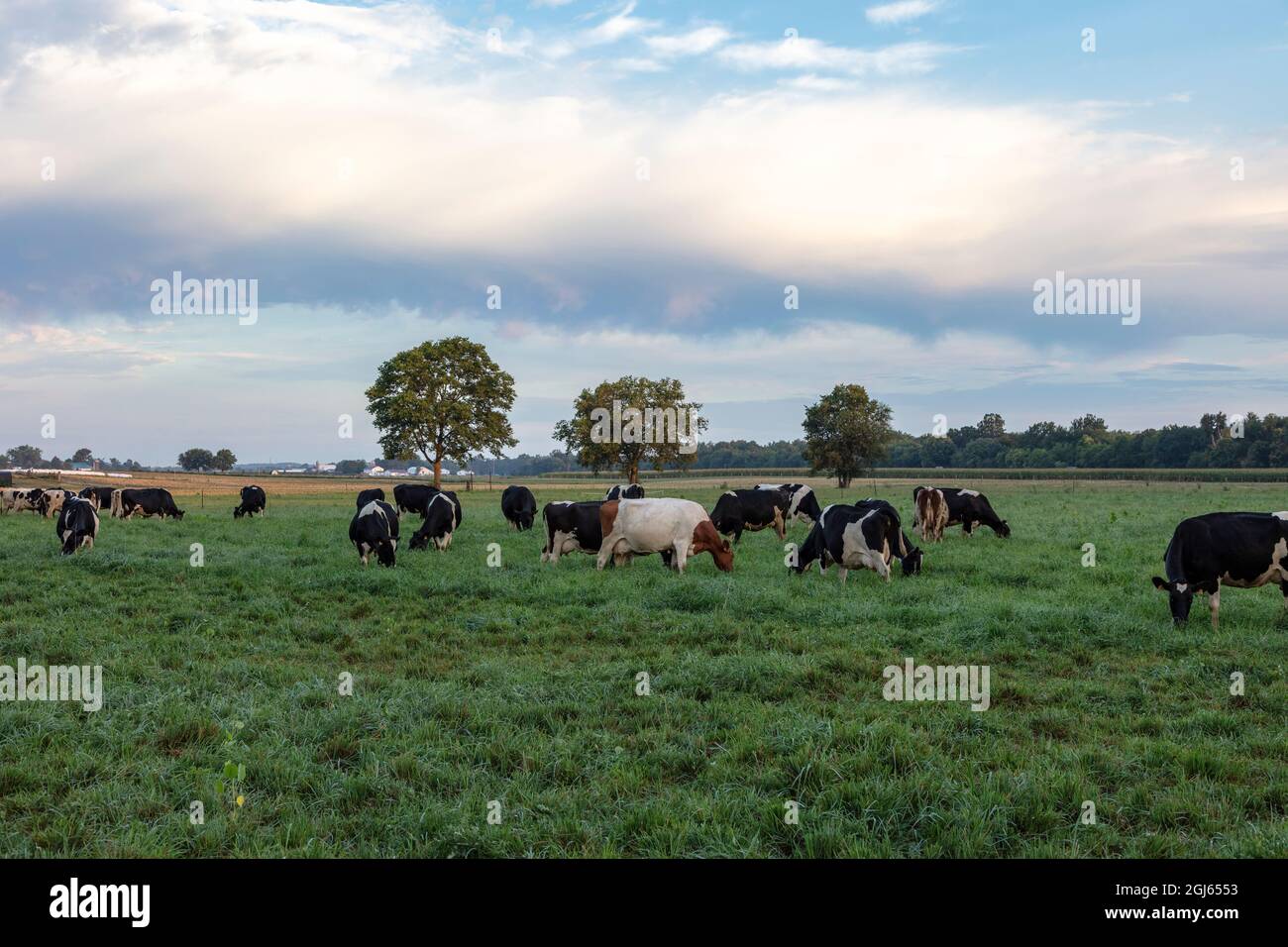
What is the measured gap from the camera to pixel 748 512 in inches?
918

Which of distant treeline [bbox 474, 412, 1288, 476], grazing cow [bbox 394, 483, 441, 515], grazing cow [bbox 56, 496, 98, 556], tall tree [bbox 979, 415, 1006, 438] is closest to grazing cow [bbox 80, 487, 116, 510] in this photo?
grazing cow [bbox 394, 483, 441, 515]

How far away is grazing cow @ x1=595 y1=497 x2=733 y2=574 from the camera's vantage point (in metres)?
16.8

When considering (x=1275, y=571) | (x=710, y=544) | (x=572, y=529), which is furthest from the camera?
(x=572, y=529)

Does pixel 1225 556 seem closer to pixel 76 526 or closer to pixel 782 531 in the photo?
pixel 782 531

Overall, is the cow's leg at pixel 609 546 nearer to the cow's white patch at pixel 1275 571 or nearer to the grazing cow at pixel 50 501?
the cow's white patch at pixel 1275 571

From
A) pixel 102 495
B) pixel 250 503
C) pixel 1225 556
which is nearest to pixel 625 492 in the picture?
pixel 250 503

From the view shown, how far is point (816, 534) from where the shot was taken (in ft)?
52.3

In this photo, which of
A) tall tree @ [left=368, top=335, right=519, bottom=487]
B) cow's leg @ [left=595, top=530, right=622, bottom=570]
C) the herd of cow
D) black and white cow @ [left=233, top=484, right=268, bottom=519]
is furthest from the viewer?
tall tree @ [left=368, top=335, right=519, bottom=487]

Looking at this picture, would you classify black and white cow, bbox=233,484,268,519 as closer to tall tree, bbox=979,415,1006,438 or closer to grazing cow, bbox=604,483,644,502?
grazing cow, bbox=604,483,644,502

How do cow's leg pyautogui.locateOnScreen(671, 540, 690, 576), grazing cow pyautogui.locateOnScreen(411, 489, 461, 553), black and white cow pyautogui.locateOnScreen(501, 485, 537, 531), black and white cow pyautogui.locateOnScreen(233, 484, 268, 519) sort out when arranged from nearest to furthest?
cow's leg pyautogui.locateOnScreen(671, 540, 690, 576) → grazing cow pyautogui.locateOnScreen(411, 489, 461, 553) → black and white cow pyautogui.locateOnScreen(501, 485, 537, 531) → black and white cow pyautogui.locateOnScreen(233, 484, 268, 519)

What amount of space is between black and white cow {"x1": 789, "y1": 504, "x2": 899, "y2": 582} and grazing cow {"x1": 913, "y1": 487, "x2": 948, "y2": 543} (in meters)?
7.51

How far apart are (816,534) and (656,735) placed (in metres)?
9.75

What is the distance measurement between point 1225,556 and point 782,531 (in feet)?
42.7

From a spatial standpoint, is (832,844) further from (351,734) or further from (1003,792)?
(351,734)
